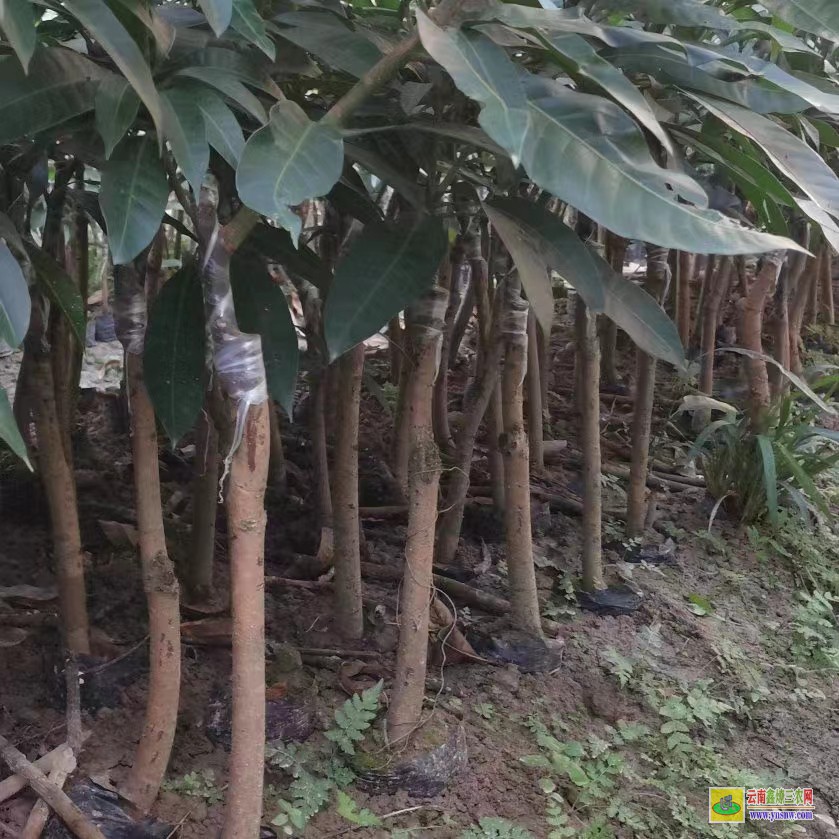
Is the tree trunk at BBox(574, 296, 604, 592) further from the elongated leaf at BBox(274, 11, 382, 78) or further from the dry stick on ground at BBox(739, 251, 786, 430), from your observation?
the elongated leaf at BBox(274, 11, 382, 78)

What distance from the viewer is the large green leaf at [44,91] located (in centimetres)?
83

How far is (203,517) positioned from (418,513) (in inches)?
21.1

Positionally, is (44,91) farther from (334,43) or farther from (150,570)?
(150,570)

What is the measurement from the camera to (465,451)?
1.88m

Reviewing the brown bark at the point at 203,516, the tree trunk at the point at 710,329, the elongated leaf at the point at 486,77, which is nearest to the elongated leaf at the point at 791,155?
the elongated leaf at the point at 486,77

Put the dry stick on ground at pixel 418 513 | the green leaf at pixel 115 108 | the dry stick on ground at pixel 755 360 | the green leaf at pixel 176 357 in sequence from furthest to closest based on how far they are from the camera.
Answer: the dry stick on ground at pixel 755 360 → the dry stick on ground at pixel 418 513 → the green leaf at pixel 176 357 → the green leaf at pixel 115 108

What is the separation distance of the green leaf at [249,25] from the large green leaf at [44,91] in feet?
0.52

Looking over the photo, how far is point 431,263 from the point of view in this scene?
100 centimetres

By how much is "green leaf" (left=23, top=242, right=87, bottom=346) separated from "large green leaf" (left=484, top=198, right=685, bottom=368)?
0.53m

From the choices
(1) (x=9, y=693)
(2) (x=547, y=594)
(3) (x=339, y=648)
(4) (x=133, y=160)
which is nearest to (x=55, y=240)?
(4) (x=133, y=160)

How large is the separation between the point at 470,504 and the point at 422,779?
981 mm

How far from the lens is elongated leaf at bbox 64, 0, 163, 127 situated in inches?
29.9

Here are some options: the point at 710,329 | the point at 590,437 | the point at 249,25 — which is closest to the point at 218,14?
the point at 249,25

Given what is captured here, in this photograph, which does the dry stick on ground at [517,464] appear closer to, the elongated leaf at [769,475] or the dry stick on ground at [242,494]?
the dry stick on ground at [242,494]
